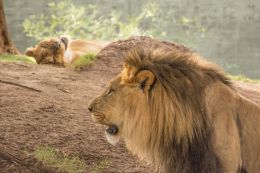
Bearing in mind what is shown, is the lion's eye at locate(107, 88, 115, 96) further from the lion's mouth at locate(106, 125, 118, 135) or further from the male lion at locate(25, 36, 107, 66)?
the male lion at locate(25, 36, 107, 66)

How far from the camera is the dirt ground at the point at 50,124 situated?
4738mm

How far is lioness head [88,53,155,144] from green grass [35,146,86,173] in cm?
91

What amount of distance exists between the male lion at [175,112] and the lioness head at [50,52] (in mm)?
5366

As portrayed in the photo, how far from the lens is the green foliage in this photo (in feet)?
42.9

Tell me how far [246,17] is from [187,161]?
10032 millimetres

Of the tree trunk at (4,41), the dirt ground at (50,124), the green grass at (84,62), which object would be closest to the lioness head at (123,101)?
the dirt ground at (50,124)

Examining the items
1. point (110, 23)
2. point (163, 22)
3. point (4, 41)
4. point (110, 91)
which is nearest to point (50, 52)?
point (4, 41)

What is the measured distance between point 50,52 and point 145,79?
5.66m

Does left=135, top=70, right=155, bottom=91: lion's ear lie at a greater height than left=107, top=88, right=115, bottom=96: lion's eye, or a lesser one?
greater

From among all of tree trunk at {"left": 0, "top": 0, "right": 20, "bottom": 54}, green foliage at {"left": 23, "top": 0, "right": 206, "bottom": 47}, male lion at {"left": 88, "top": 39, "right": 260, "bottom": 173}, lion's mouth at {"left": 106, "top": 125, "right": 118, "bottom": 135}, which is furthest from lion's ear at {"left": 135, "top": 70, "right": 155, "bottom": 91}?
green foliage at {"left": 23, "top": 0, "right": 206, "bottom": 47}

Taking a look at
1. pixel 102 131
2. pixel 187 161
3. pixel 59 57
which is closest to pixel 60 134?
pixel 102 131

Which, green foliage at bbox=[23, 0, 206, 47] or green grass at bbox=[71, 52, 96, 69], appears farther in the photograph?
green foliage at bbox=[23, 0, 206, 47]

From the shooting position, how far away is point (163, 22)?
13133mm

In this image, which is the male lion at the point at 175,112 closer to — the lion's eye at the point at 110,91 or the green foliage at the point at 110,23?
the lion's eye at the point at 110,91
